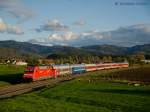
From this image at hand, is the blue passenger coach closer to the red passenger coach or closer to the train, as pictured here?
the train

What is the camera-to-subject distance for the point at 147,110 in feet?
77.3

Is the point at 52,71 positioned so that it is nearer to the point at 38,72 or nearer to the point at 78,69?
the point at 38,72

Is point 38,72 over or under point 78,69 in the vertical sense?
under

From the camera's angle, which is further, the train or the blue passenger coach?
the blue passenger coach

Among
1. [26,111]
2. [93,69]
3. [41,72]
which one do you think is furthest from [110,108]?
[93,69]

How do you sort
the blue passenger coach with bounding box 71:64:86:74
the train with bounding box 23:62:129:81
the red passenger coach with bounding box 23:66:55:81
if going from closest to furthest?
the red passenger coach with bounding box 23:66:55:81
the train with bounding box 23:62:129:81
the blue passenger coach with bounding box 71:64:86:74

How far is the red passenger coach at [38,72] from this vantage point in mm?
57938

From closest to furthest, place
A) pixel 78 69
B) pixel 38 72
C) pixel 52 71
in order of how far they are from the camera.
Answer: pixel 38 72, pixel 52 71, pixel 78 69

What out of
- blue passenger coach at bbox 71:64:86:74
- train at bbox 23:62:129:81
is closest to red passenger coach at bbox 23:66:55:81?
train at bbox 23:62:129:81

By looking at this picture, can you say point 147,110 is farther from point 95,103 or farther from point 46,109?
point 46,109

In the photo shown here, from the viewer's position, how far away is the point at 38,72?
60781 millimetres

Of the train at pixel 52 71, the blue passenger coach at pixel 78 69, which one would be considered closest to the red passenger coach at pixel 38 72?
the train at pixel 52 71

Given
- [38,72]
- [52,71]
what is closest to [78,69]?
[52,71]

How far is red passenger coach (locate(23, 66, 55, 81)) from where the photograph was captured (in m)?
57.9
